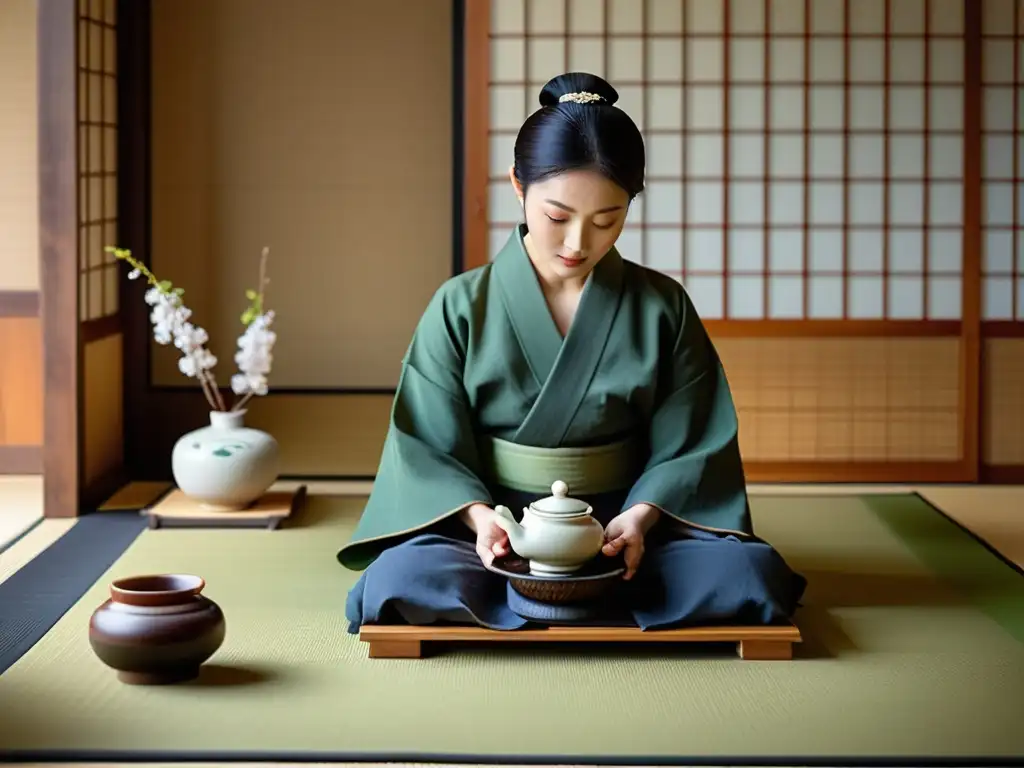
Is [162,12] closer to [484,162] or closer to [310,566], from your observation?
[484,162]

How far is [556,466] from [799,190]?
2.44 m

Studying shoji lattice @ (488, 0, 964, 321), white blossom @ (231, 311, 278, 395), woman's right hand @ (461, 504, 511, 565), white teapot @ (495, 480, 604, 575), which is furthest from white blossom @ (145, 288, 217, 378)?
white teapot @ (495, 480, 604, 575)

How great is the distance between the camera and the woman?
3619mm

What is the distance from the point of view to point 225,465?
5.08 metres

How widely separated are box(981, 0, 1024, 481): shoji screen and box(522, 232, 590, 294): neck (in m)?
2.59

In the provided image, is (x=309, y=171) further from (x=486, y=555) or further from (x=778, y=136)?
(x=486, y=555)

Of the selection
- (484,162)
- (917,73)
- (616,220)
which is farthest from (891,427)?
(616,220)

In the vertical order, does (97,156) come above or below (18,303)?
above

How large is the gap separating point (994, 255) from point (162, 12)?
329 centimetres

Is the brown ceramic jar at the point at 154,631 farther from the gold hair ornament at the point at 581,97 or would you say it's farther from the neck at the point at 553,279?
the gold hair ornament at the point at 581,97

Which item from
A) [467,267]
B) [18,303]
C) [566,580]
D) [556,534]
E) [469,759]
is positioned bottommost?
[469,759]

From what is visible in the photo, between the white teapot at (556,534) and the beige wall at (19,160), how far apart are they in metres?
3.09

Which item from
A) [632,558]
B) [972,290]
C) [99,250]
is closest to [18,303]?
[99,250]

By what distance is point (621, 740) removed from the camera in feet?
9.92
